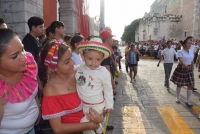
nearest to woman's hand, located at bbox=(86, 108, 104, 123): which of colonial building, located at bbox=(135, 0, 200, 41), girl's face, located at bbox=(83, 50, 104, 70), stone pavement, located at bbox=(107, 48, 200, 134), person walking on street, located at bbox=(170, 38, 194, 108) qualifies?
girl's face, located at bbox=(83, 50, 104, 70)

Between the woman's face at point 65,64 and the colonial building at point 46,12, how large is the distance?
4227 millimetres

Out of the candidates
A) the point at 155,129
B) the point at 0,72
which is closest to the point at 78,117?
the point at 0,72

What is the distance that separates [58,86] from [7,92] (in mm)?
449

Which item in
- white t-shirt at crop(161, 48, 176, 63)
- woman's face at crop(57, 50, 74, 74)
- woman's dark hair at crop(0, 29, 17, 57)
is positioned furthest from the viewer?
white t-shirt at crop(161, 48, 176, 63)

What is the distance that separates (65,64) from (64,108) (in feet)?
1.40

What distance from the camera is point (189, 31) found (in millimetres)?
37125

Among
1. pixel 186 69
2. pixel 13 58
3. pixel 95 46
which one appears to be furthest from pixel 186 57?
pixel 13 58

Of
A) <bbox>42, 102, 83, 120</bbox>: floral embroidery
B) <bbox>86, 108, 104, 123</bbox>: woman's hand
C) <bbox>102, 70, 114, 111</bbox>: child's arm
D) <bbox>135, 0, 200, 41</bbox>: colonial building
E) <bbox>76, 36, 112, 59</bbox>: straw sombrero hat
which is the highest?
<bbox>135, 0, 200, 41</bbox>: colonial building

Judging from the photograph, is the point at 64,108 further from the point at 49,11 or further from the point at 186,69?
the point at 49,11

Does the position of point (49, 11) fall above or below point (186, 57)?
above

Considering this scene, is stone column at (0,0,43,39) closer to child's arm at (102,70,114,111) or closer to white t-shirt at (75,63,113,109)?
white t-shirt at (75,63,113,109)

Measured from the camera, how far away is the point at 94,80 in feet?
6.79

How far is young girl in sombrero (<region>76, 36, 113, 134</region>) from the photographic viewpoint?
2.01 metres

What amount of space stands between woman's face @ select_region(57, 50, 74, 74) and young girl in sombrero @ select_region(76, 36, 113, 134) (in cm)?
19
